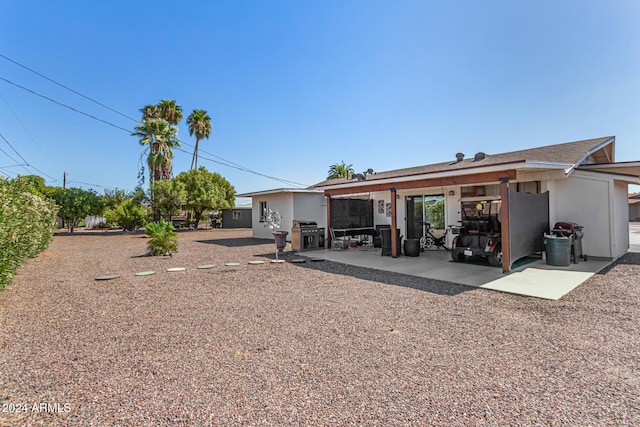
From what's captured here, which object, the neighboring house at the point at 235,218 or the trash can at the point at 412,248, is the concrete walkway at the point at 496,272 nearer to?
the trash can at the point at 412,248

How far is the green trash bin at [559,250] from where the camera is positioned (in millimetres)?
7133

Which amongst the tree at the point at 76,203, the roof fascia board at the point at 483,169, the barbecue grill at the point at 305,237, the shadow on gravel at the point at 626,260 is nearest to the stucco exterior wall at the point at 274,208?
the barbecue grill at the point at 305,237

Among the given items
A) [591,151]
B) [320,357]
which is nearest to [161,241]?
[320,357]

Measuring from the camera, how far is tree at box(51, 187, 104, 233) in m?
20.5

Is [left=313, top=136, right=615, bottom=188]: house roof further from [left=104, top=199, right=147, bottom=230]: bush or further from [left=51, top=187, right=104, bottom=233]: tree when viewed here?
[left=51, top=187, right=104, bottom=233]: tree

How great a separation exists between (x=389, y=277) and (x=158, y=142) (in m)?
22.8

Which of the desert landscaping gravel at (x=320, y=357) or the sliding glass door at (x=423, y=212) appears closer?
the desert landscaping gravel at (x=320, y=357)

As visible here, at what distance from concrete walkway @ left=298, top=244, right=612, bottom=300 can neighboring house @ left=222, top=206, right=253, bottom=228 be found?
21758mm

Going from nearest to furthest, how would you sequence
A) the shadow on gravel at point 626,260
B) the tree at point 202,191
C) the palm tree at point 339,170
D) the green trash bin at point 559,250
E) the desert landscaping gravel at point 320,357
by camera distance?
the desert landscaping gravel at point 320,357 < the shadow on gravel at point 626,260 < the green trash bin at point 559,250 < the tree at point 202,191 < the palm tree at point 339,170

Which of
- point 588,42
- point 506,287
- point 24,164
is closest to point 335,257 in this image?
point 506,287

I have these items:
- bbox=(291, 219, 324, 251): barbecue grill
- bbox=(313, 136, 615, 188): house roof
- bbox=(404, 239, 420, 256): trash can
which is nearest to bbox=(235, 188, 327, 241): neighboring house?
bbox=(313, 136, 615, 188): house roof

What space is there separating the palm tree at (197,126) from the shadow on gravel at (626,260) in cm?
2883

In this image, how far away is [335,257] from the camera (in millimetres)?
9188

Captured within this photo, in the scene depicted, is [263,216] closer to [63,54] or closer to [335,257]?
[335,257]
